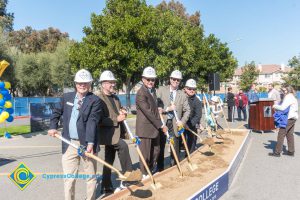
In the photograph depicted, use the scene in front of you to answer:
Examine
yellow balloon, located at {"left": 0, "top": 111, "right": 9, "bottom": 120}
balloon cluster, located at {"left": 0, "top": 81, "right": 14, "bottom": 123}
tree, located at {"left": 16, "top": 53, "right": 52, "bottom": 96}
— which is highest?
tree, located at {"left": 16, "top": 53, "right": 52, "bottom": 96}

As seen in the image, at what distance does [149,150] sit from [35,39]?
6197 cm

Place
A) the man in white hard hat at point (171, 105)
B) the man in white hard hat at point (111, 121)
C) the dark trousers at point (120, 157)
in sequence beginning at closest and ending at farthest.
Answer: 1. the man in white hard hat at point (111, 121)
2. the dark trousers at point (120, 157)
3. the man in white hard hat at point (171, 105)

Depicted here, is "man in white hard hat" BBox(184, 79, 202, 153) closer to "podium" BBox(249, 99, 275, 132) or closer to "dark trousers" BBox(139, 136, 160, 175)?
"dark trousers" BBox(139, 136, 160, 175)

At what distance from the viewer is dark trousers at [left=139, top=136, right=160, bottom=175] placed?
5133mm

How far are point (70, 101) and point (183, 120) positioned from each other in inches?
106

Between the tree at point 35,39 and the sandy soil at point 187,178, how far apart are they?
56.9m

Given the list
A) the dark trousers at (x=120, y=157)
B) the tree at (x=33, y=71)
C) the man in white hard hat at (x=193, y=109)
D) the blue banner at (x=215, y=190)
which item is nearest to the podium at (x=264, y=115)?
the man in white hard hat at (x=193, y=109)

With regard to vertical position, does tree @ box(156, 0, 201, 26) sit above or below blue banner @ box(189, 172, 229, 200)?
above

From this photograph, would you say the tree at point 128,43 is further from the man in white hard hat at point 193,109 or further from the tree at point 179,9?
the tree at point 179,9

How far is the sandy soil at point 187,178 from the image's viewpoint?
4379mm

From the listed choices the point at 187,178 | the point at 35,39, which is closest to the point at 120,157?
the point at 187,178

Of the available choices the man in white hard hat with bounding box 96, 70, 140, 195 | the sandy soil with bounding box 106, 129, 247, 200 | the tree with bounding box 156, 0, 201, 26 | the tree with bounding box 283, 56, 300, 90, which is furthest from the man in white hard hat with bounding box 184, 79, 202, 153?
the tree with bounding box 283, 56, 300, 90

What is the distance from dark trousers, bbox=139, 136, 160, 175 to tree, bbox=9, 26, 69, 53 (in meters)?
57.8

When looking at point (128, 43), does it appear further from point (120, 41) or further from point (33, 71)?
point (33, 71)
